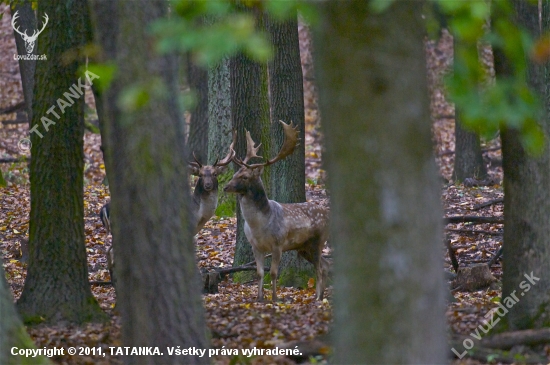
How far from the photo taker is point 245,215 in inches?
447

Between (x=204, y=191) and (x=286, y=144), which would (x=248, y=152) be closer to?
(x=286, y=144)

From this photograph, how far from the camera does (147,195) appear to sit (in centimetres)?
530

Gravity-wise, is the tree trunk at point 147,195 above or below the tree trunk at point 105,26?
below

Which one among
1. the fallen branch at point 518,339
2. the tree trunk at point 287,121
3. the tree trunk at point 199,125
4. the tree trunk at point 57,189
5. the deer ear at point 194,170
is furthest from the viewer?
the tree trunk at point 199,125

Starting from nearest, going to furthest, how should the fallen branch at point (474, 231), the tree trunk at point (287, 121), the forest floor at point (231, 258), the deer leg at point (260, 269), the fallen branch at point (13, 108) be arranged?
the forest floor at point (231, 258) < the deer leg at point (260, 269) < the tree trunk at point (287, 121) < the fallen branch at point (474, 231) < the fallen branch at point (13, 108)

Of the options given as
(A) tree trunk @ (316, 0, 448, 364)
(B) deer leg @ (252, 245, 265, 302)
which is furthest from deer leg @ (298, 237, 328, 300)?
(A) tree trunk @ (316, 0, 448, 364)

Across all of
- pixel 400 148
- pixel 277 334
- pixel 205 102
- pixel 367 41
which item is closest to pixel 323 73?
pixel 367 41

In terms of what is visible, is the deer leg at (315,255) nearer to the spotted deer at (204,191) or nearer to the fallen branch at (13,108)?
the spotted deer at (204,191)

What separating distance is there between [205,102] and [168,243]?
1742 cm

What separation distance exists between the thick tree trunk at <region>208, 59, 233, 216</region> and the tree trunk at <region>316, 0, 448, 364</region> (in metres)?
12.4

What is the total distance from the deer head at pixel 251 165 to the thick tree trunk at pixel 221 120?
185 inches

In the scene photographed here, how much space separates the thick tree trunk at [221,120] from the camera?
16453 mm

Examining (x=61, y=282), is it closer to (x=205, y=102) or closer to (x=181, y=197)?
(x=181, y=197)

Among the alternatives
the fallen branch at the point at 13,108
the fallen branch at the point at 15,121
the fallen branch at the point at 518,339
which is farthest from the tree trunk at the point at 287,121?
the fallen branch at the point at 13,108
